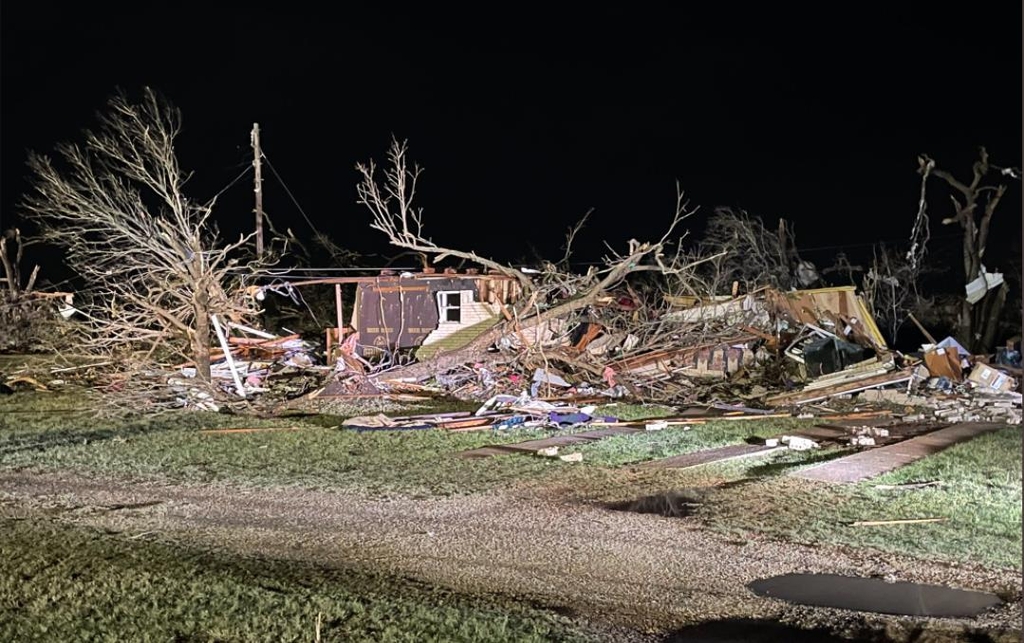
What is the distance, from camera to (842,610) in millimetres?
5832

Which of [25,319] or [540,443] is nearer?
[540,443]

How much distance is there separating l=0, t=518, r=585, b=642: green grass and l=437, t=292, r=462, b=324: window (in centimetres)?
1644

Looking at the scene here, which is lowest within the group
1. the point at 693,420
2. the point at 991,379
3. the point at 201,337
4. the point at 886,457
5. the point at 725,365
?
the point at 886,457

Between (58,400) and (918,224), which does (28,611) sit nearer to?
(58,400)

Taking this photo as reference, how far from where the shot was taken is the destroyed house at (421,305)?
23094mm

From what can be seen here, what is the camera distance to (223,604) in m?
5.64

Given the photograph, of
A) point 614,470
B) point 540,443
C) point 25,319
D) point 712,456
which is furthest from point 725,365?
point 25,319

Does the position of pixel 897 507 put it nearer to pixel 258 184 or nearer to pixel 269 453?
pixel 269 453

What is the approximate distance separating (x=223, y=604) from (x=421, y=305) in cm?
1795

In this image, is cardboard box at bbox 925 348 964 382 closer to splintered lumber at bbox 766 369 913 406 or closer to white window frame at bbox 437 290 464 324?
splintered lumber at bbox 766 369 913 406

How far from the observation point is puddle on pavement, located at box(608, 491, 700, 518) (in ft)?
28.4

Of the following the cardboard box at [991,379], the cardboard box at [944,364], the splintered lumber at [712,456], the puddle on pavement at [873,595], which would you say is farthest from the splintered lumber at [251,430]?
the cardboard box at [991,379]

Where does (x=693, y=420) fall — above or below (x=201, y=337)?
below

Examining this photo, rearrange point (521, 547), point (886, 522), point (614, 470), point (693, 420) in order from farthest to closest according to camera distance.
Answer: point (693, 420)
point (614, 470)
point (886, 522)
point (521, 547)
